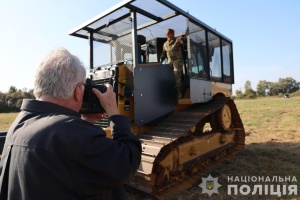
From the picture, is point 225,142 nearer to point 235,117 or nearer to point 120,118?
point 235,117

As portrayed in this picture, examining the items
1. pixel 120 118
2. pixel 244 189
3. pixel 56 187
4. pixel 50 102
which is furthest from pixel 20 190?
pixel 244 189

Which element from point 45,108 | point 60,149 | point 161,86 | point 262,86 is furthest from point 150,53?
point 262,86

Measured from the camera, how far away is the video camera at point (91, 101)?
169cm

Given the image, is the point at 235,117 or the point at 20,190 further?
the point at 235,117

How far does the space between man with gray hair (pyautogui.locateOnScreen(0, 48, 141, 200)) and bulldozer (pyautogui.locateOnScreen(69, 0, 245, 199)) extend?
252 cm

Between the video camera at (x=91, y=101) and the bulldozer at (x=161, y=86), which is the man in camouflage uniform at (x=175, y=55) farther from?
the video camera at (x=91, y=101)

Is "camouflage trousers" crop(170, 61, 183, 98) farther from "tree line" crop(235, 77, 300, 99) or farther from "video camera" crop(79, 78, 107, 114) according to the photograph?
"tree line" crop(235, 77, 300, 99)

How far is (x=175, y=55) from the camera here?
542 centimetres

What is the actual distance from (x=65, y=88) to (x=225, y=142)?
549cm

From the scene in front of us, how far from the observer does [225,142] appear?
20.7 feet

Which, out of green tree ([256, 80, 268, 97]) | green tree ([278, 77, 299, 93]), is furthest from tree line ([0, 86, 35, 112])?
green tree ([278, 77, 299, 93])

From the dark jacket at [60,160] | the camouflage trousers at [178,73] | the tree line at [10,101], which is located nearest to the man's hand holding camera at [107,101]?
the dark jacket at [60,160]

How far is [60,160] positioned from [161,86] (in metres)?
3.78

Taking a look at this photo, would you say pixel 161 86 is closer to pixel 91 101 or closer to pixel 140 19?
pixel 140 19
